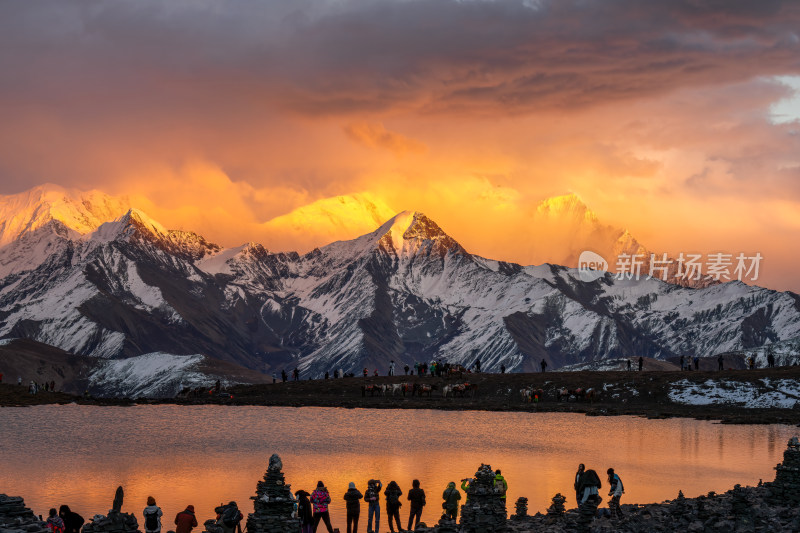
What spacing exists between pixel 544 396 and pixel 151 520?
11697cm

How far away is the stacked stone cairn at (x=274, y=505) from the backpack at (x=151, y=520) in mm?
4157

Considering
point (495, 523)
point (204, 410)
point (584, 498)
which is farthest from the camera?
point (204, 410)

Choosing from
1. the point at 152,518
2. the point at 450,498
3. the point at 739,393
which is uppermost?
the point at 739,393

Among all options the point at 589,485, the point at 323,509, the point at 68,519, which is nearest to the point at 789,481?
the point at 589,485

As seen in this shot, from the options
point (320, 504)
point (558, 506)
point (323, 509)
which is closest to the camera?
point (323, 509)

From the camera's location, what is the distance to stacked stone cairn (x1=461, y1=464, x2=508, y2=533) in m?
41.8

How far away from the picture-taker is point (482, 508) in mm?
41844

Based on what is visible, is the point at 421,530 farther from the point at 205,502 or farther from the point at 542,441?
the point at 542,441

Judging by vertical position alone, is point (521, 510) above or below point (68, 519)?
above

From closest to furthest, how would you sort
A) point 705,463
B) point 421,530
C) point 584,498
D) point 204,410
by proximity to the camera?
point 421,530 → point 584,498 → point 705,463 → point 204,410

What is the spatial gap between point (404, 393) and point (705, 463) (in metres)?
80.1

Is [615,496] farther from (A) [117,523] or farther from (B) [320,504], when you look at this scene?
(A) [117,523]

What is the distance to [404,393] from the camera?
15875 centimetres

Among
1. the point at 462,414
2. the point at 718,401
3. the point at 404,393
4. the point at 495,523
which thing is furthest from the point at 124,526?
the point at 404,393
